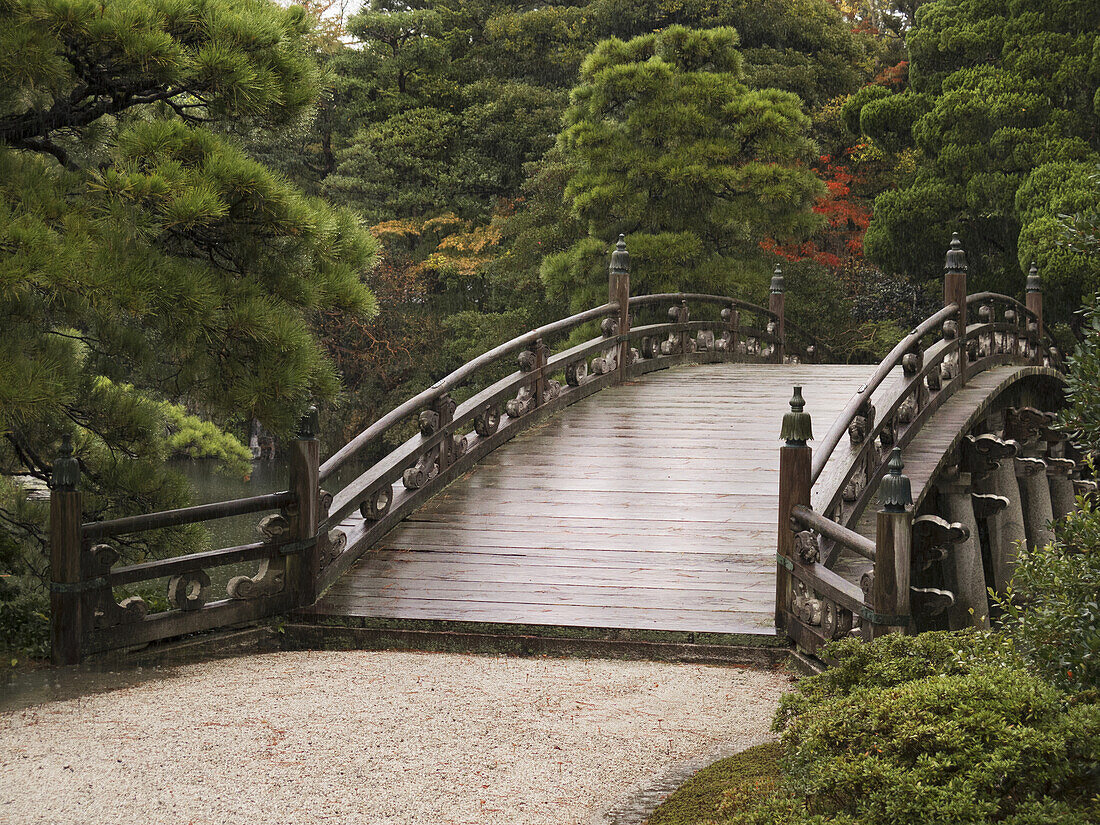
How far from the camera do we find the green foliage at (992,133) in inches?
632

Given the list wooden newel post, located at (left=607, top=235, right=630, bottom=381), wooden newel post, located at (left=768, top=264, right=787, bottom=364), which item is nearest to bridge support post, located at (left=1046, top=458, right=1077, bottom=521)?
wooden newel post, located at (left=768, top=264, right=787, bottom=364)

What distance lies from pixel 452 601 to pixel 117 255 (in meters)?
2.61

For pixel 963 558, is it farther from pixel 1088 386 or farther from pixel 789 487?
pixel 1088 386

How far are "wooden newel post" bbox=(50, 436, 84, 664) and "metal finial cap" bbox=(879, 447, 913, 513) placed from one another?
11.9 ft

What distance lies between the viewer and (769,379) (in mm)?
12391

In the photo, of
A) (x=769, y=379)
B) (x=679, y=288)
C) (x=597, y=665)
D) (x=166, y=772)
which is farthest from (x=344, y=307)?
(x=679, y=288)

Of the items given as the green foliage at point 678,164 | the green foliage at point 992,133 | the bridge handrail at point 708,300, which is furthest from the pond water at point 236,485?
the green foliage at point 992,133

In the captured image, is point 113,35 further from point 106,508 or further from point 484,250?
point 484,250

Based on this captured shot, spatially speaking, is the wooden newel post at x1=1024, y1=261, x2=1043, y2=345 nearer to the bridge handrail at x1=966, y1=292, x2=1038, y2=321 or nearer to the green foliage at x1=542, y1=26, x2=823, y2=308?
the bridge handrail at x1=966, y1=292, x2=1038, y2=321

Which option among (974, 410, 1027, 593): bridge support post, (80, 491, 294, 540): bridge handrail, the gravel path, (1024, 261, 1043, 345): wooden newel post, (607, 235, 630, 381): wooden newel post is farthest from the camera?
(1024, 261, 1043, 345): wooden newel post

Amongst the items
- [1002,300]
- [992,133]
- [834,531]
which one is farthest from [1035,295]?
[834,531]

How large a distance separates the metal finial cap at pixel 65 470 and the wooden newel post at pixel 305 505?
120cm

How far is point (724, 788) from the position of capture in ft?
12.8

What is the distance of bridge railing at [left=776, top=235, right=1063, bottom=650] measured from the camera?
516 cm
